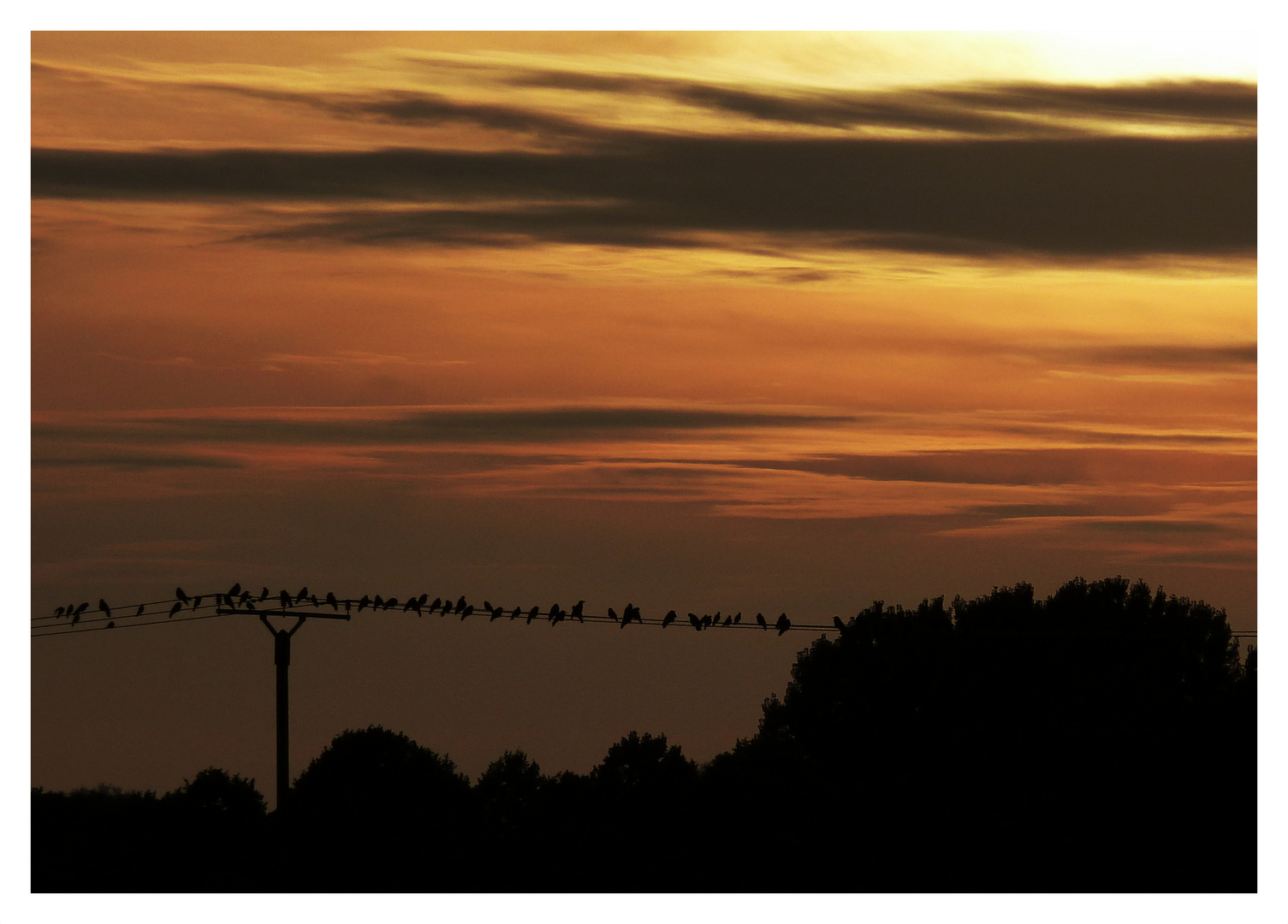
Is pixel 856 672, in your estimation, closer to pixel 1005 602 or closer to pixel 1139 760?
pixel 1005 602

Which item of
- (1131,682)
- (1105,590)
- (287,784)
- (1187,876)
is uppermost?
(1105,590)

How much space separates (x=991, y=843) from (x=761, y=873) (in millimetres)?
10636

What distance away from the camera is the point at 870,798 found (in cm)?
5381

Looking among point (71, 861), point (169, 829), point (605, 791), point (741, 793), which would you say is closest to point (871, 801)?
point (741, 793)

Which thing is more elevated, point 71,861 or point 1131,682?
point 1131,682

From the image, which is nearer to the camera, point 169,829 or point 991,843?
point 169,829

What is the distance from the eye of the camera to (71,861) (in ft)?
116

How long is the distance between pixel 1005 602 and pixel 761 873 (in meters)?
24.9

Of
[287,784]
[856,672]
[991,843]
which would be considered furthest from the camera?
[856,672]

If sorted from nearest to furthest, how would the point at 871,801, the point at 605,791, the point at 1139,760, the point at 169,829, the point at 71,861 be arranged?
1. the point at 71,861
2. the point at 169,829
3. the point at 1139,760
4. the point at 871,801
5. the point at 605,791

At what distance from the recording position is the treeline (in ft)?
115

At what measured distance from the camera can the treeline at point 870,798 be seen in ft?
115

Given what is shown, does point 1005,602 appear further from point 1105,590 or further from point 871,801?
point 871,801

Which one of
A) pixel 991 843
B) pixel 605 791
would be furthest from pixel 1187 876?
pixel 605 791
